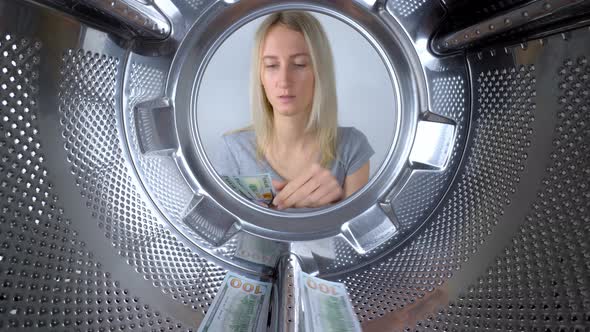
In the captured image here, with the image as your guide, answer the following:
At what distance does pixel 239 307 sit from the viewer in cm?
96

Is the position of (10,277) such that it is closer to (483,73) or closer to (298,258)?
(298,258)

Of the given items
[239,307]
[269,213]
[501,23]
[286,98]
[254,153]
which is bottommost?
[239,307]

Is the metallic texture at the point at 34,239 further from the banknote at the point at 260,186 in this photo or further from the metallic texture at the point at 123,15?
the banknote at the point at 260,186

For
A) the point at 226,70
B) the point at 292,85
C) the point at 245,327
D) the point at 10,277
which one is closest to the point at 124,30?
the point at 226,70

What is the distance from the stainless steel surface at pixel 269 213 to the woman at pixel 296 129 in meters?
0.04

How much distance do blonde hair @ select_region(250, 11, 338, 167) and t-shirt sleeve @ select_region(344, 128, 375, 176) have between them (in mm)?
36

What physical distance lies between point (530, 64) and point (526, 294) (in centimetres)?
36

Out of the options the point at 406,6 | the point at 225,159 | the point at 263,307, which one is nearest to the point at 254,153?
the point at 225,159

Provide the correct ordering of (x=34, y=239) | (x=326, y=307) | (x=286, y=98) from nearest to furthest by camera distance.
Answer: (x=34, y=239), (x=326, y=307), (x=286, y=98)

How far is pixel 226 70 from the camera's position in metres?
1.06


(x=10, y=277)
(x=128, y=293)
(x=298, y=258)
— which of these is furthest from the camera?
(x=298, y=258)

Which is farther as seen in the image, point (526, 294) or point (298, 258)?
point (298, 258)

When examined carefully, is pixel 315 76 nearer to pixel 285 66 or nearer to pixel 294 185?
pixel 285 66

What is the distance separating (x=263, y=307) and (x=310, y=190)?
0.24m
